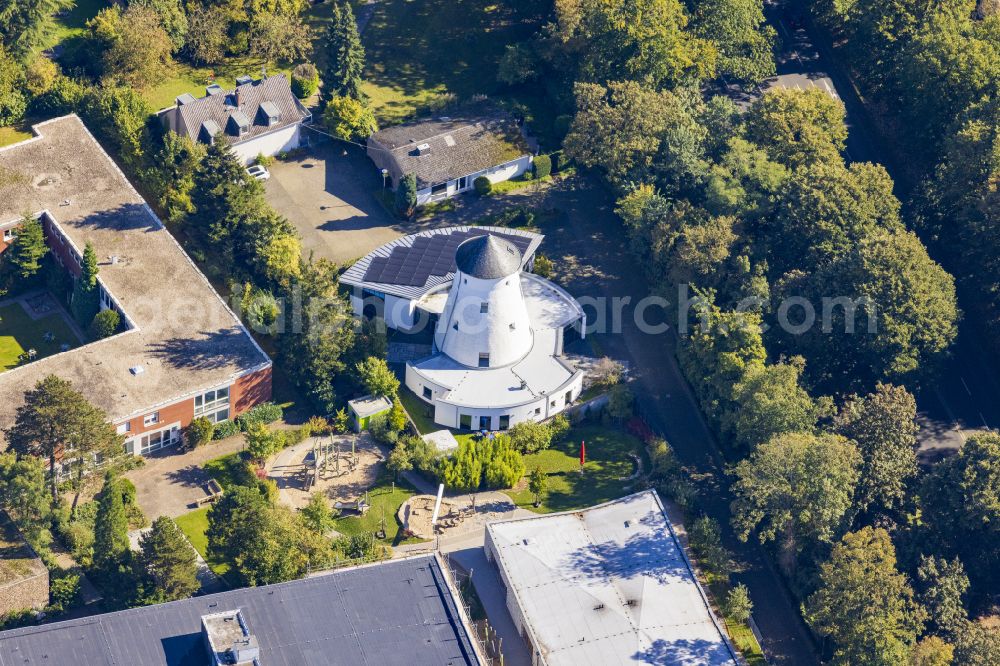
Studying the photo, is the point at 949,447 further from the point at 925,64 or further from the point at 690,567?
the point at 925,64

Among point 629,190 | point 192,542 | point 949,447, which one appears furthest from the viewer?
point 629,190

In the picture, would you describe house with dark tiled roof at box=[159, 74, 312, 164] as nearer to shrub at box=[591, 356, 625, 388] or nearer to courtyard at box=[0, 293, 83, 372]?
courtyard at box=[0, 293, 83, 372]

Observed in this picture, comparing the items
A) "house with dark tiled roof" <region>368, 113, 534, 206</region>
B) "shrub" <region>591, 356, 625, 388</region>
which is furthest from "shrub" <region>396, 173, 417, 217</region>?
"shrub" <region>591, 356, 625, 388</region>

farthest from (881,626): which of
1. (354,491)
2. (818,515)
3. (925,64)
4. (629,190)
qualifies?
(925,64)

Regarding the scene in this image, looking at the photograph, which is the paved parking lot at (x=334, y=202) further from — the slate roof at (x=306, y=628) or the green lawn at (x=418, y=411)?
the slate roof at (x=306, y=628)

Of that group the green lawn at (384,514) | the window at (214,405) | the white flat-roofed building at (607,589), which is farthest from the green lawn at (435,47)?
the white flat-roofed building at (607,589)

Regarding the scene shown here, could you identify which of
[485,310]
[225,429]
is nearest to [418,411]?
[485,310]

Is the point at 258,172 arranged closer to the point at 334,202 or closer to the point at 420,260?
the point at 334,202
